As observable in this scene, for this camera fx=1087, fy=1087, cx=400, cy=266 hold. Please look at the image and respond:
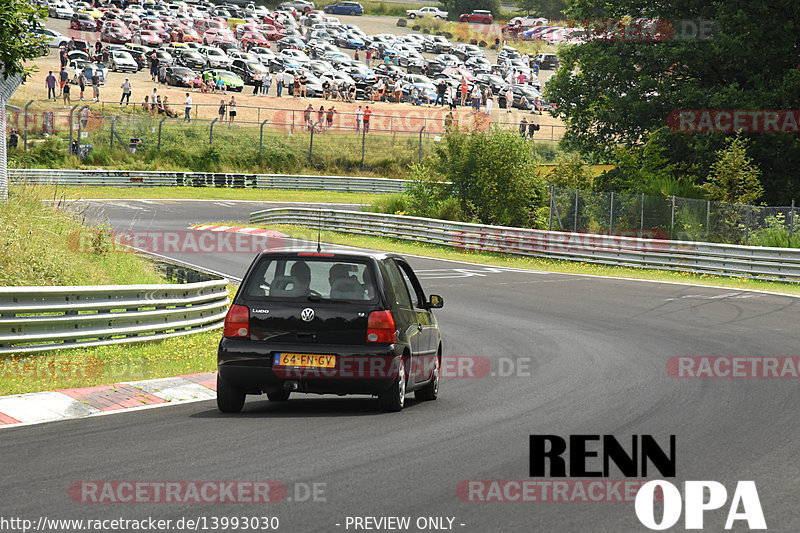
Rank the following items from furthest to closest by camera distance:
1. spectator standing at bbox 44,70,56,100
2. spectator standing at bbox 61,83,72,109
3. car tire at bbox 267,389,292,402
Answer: spectator standing at bbox 61,83,72,109 → spectator standing at bbox 44,70,56,100 → car tire at bbox 267,389,292,402

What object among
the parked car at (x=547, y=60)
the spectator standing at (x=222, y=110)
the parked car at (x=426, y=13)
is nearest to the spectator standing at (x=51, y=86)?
the spectator standing at (x=222, y=110)

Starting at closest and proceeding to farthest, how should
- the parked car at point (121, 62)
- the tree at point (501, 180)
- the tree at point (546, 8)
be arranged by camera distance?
the tree at point (501, 180) < the parked car at point (121, 62) < the tree at point (546, 8)

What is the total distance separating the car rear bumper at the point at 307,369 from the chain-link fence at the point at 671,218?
2258 cm

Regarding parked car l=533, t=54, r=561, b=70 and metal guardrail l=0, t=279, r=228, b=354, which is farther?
parked car l=533, t=54, r=561, b=70

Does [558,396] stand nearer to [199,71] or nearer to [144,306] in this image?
[144,306]

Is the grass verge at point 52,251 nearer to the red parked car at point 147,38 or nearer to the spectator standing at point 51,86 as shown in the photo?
the spectator standing at point 51,86

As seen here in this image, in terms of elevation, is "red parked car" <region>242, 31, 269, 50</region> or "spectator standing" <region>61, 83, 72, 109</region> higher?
"red parked car" <region>242, 31, 269, 50</region>

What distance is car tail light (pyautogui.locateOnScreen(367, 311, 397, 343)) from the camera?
31.7ft

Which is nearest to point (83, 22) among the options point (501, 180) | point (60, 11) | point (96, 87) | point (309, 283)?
point (60, 11)

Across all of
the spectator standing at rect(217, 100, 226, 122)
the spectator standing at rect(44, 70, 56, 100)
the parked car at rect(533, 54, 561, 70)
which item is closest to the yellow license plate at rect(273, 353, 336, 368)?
the spectator standing at rect(44, 70, 56, 100)

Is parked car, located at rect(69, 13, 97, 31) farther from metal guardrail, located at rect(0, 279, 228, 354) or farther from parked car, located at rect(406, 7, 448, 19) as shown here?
metal guardrail, located at rect(0, 279, 228, 354)

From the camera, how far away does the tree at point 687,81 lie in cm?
3619

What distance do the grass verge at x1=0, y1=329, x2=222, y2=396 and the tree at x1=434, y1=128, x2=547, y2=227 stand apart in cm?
2260

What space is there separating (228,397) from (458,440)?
2389 mm
